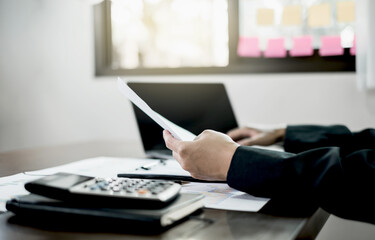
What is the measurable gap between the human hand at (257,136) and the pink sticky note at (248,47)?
90 cm

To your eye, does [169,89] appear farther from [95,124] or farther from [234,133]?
[95,124]

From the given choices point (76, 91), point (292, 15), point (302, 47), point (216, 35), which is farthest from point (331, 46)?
point (76, 91)

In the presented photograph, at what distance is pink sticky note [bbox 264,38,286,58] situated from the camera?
2.13 meters

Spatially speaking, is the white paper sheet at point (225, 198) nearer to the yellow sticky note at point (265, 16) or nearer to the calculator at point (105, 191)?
the calculator at point (105, 191)

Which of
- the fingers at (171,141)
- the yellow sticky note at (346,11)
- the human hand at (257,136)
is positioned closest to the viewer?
the fingers at (171,141)

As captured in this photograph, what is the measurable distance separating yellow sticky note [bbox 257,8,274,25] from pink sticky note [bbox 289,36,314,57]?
16cm

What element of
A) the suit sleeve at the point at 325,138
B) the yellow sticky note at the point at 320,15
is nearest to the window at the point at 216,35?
the yellow sticky note at the point at 320,15

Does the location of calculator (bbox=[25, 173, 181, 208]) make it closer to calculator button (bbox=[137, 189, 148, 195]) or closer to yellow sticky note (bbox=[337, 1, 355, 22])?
calculator button (bbox=[137, 189, 148, 195])

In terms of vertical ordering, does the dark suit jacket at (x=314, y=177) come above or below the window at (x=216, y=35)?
below

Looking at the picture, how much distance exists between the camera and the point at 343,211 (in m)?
0.64

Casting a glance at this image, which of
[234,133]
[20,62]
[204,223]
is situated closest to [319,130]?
[234,133]

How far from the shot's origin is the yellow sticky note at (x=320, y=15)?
2025 millimetres

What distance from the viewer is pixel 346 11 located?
1991 mm

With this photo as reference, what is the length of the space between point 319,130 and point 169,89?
1.60 ft
